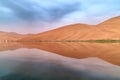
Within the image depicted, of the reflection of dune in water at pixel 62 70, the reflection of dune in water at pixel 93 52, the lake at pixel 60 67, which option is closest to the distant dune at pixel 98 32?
the reflection of dune in water at pixel 93 52

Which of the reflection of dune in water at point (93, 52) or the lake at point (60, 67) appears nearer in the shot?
the lake at point (60, 67)

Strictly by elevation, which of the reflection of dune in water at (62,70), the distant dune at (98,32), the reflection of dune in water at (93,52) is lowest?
the reflection of dune in water at (62,70)

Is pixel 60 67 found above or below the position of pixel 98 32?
below

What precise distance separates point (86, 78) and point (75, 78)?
53 centimetres

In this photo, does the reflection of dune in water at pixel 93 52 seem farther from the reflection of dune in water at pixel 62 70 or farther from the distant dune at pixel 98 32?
the distant dune at pixel 98 32

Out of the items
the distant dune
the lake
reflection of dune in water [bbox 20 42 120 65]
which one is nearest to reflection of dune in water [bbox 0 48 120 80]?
the lake

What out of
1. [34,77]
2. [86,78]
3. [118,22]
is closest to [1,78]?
[34,77]

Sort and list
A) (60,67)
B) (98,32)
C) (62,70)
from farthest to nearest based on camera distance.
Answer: (98,32) → (60,67) → (62,70)

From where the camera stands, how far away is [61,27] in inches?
5349

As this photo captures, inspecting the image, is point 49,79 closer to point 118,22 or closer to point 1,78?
point 1,78

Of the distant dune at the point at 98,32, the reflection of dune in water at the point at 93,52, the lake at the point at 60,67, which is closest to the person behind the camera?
the lake at the point at 60,67

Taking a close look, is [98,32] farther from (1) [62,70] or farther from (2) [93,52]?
(1) [62,70]

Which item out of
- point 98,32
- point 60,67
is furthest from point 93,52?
point 98,32

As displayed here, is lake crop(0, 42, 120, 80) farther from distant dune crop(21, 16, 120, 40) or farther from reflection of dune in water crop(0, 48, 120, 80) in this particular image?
distant dune crop(21, 16, 120, 40)
